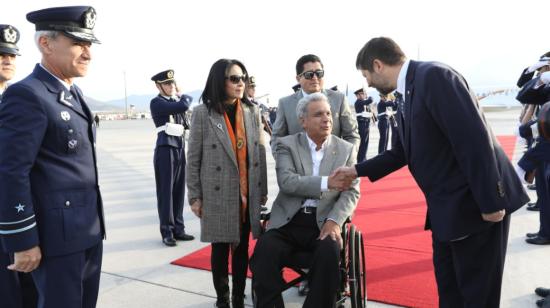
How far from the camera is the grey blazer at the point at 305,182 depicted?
2.74 m

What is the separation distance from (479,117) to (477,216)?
451 mm

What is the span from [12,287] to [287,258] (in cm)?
146

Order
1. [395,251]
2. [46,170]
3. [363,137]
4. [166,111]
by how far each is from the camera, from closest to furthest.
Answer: [46,170]
[395,251]
[166,111]
[363,137]

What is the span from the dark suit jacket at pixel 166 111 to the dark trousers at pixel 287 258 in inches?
78.4

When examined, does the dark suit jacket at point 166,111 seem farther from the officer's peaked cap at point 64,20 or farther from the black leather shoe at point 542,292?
the black leather shoe at point 542,292

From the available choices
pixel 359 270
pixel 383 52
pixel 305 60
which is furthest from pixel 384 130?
pixel 383 52

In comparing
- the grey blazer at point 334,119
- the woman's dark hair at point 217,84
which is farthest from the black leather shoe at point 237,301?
the woman's dark hair at point 217,84

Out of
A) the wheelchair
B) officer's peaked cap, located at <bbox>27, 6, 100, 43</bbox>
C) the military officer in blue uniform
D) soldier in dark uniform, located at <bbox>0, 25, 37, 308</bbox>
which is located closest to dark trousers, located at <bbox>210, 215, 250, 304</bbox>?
the wheelchair

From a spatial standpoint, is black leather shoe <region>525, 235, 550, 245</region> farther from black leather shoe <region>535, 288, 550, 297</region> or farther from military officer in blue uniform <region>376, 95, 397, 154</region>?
military officer in blue uniform <region>376, 95, 397, 154</region>

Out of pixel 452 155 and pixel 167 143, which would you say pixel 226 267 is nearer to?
pixel 452 155

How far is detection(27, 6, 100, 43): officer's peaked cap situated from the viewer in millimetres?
1796

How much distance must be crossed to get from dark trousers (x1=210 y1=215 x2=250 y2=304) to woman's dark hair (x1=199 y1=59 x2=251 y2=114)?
2.66 feet

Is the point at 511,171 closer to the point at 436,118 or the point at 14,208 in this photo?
the point at 436,118

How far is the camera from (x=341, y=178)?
2.68 m
